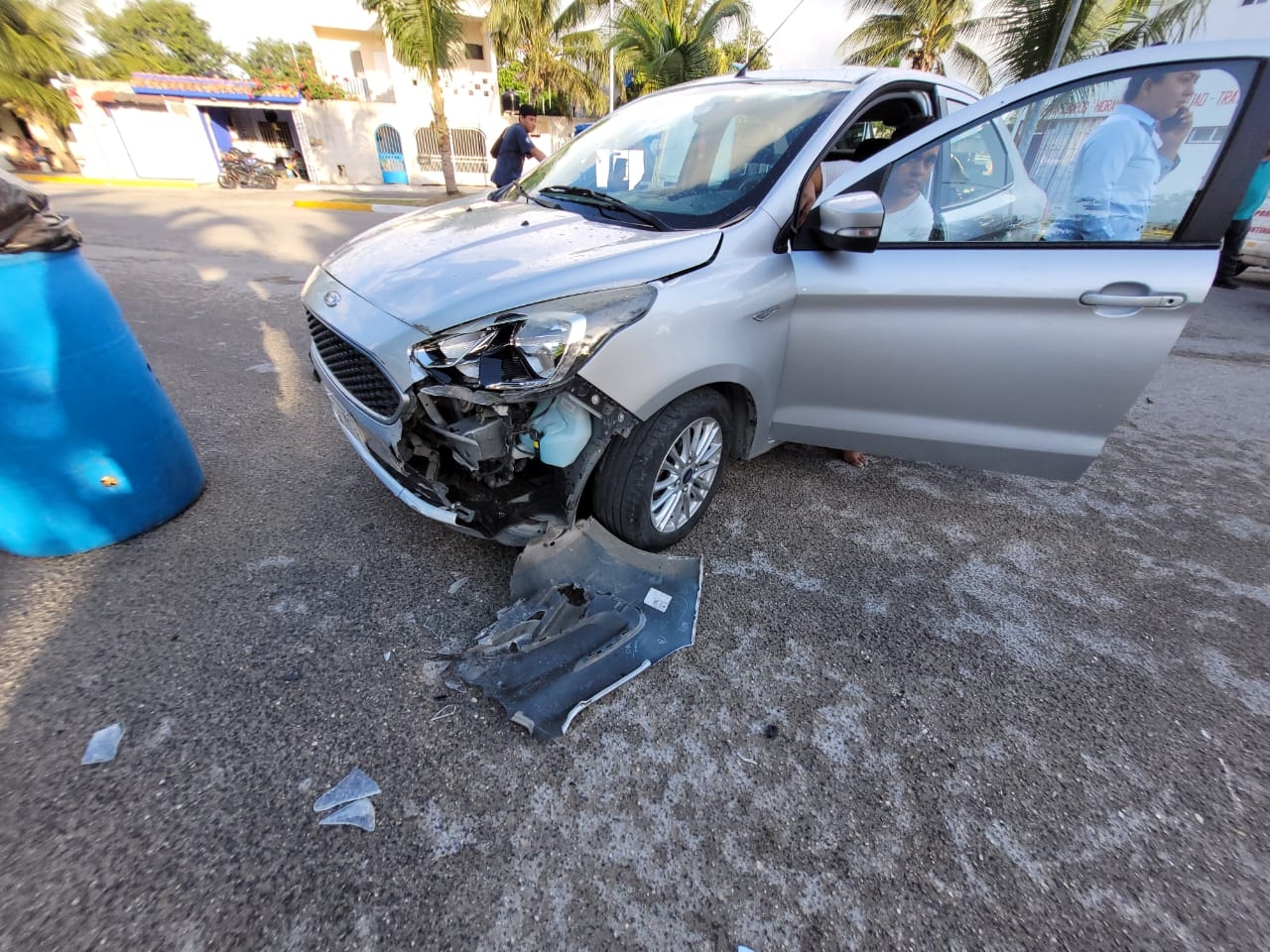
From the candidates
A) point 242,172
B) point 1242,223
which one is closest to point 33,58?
point 242,172

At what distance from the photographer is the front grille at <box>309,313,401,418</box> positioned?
6.49ft

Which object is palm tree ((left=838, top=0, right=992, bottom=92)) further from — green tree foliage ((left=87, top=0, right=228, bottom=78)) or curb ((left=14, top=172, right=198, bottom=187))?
green tree foliage ((left=87, top=0, right=228, bottom=78))

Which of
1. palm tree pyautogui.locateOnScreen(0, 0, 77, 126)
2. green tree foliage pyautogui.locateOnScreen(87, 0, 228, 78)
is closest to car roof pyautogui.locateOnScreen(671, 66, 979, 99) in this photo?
palm tree pyautogui.locateOnScreen(0, 0, 77, 126)

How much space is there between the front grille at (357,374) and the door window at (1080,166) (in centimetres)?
202

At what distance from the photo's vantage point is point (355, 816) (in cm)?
154

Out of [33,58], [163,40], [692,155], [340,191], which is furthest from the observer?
[163,40]

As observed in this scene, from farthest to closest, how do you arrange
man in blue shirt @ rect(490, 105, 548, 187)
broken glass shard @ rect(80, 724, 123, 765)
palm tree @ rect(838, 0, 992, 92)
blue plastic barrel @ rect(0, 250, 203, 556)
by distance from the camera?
palm tree @ rect(838, 0, 992, 92), man in blue shirt @ rect(490, 105, 548, 187), blue plastic barrel @ rect(0, 250, 203, 556), broken glass shard @ rect(80, 724, 123, 765)

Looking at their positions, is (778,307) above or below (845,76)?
below

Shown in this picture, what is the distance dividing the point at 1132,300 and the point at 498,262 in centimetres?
233

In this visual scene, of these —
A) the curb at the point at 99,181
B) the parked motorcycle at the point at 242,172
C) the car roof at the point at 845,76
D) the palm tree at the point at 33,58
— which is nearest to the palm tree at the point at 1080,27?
the car roof at the point at 845,76

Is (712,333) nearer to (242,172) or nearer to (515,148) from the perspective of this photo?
(515,148)

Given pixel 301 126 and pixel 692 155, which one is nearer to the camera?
pixel 692 155

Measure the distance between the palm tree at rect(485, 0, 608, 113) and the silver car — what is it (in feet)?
70.3

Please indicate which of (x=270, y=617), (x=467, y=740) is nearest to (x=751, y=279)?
(x=467, y=740)
